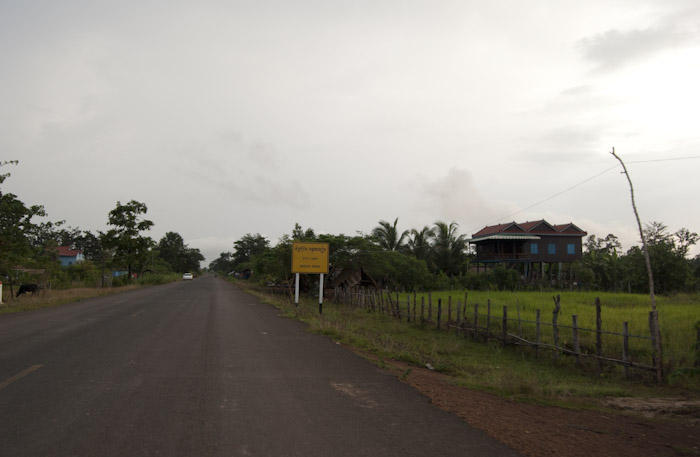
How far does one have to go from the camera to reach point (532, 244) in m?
47.2

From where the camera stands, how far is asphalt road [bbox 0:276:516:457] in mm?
4336

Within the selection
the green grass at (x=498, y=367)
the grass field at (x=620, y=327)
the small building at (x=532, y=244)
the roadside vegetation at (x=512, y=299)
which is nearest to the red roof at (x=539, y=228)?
the small building at (x=532, y=244)

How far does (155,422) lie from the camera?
492cm

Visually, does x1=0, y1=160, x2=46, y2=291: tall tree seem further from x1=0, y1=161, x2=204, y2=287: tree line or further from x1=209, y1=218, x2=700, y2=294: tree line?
x1=209, y1=218, x2=700, y2=294: tree line

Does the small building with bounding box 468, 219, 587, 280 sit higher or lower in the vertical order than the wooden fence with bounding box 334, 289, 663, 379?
higher

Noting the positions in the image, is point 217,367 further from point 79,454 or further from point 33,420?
point 79,454

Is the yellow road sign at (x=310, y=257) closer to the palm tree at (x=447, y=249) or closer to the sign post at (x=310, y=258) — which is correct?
the sign post at (x=310, y=258)

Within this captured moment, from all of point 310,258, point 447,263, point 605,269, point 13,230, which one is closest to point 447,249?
point 447,263

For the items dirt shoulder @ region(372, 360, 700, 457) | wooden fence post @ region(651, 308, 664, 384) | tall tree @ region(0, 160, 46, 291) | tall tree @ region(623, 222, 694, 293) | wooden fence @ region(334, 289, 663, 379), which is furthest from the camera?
tall tree @ region(623, 222, 694, 293)

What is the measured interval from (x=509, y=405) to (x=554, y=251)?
45457mm

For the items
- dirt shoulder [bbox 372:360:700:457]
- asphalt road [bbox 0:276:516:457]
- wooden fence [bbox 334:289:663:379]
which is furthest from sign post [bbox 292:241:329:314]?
dirt shoulder [bbox 372:360:700:457]

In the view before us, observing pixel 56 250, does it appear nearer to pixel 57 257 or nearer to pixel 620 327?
pixel 57 257

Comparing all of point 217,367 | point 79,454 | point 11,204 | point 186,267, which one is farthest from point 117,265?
point 186,267

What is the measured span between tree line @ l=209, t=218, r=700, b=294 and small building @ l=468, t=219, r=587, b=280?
206cm
